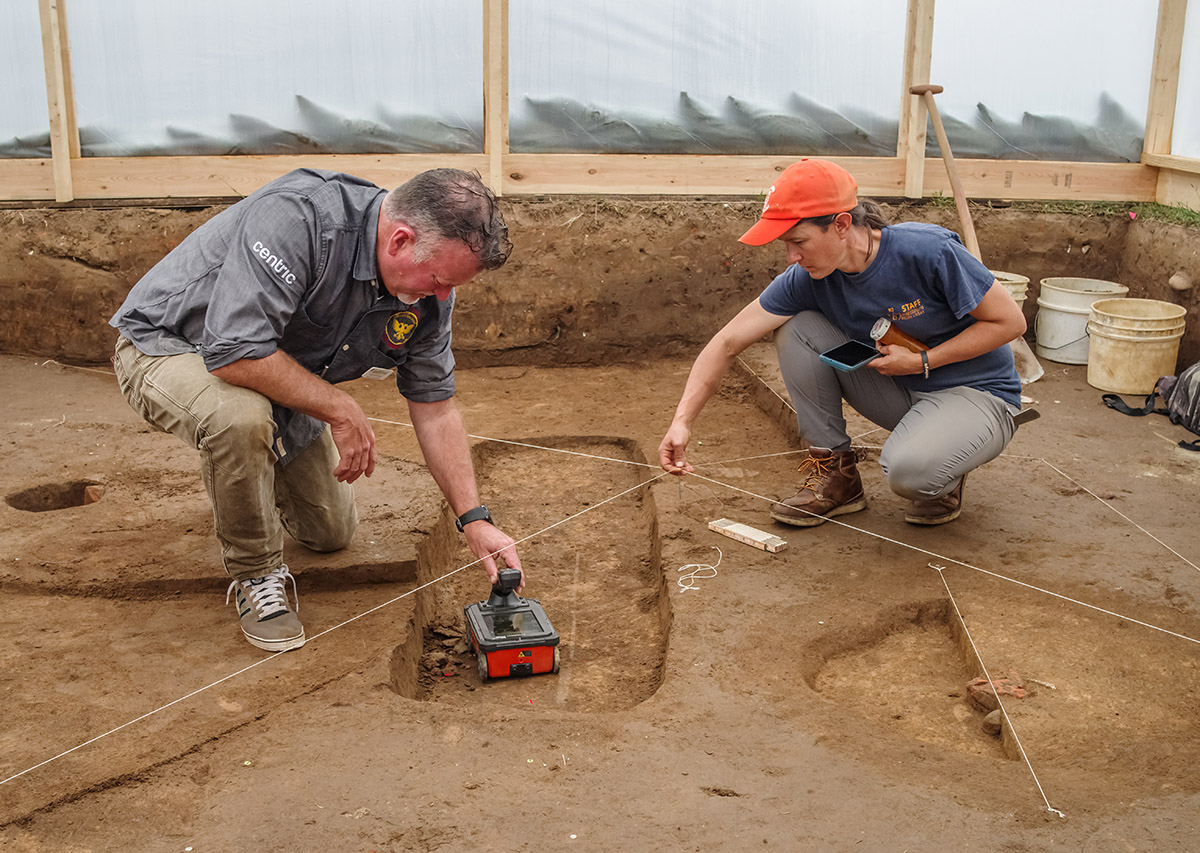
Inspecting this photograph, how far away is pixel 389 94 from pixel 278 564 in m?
3.49

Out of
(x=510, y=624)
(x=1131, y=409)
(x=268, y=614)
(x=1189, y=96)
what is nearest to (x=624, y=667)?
(x=510, y=624)

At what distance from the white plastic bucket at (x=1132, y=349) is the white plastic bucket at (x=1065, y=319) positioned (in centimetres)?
32

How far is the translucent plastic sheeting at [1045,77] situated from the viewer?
6293 millimetres

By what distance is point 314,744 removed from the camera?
2.57 m

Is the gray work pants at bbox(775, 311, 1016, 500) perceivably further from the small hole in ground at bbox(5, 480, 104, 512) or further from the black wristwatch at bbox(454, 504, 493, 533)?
the small hole in ground at bbox(5, 480, 104, 512)

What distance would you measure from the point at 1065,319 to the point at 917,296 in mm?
2920

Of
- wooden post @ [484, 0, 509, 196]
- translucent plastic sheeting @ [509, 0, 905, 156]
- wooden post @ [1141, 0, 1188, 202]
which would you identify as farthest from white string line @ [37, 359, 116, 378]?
wooden post @ [1141, 0, 1188, 202]

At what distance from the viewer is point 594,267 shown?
6.16 meters

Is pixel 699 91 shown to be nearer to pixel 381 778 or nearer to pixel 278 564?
pixel 278 564

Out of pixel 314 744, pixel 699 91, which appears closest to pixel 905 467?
pixel 314 744

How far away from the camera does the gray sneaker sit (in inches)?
119

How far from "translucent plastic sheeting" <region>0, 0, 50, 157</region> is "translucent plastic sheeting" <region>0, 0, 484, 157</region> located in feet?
0.06

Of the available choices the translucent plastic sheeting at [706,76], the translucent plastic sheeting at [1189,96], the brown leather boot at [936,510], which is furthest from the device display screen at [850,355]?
the translucent plastic sheeting at [1189,96]

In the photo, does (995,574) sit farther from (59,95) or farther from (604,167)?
(59,95)
